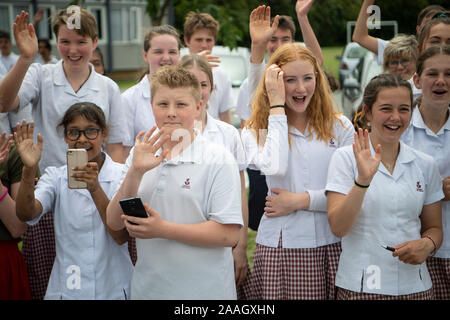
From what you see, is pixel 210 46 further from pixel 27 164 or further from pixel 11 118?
pixel 27 164

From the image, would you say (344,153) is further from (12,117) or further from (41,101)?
(12,117)

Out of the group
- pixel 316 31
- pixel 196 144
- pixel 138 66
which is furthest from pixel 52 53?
pixel 196 144

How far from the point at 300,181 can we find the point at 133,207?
0.78 meters

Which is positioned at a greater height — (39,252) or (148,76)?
(148,76)

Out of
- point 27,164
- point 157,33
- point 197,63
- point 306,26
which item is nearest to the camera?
point 27,164

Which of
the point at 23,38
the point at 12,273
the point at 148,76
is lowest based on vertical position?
the point at 12,273

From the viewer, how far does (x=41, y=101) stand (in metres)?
2.43

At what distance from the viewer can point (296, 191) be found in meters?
2.20

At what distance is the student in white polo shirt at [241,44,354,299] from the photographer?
2.14 meters

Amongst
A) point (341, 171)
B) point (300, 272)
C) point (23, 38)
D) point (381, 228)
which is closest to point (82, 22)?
point (23, 38)

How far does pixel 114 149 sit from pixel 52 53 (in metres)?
3.91

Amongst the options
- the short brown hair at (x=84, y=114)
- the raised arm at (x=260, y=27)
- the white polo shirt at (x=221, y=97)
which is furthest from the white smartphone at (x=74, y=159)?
the white polo shirt at (x=221, y=97)

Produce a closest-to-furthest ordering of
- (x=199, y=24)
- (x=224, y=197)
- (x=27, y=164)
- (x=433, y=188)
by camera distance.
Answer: (x=224, y=197) → (x=27, y=164) → (x=433, y=188) → (x=199, y=24)

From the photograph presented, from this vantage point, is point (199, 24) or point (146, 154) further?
point (199, 24)
